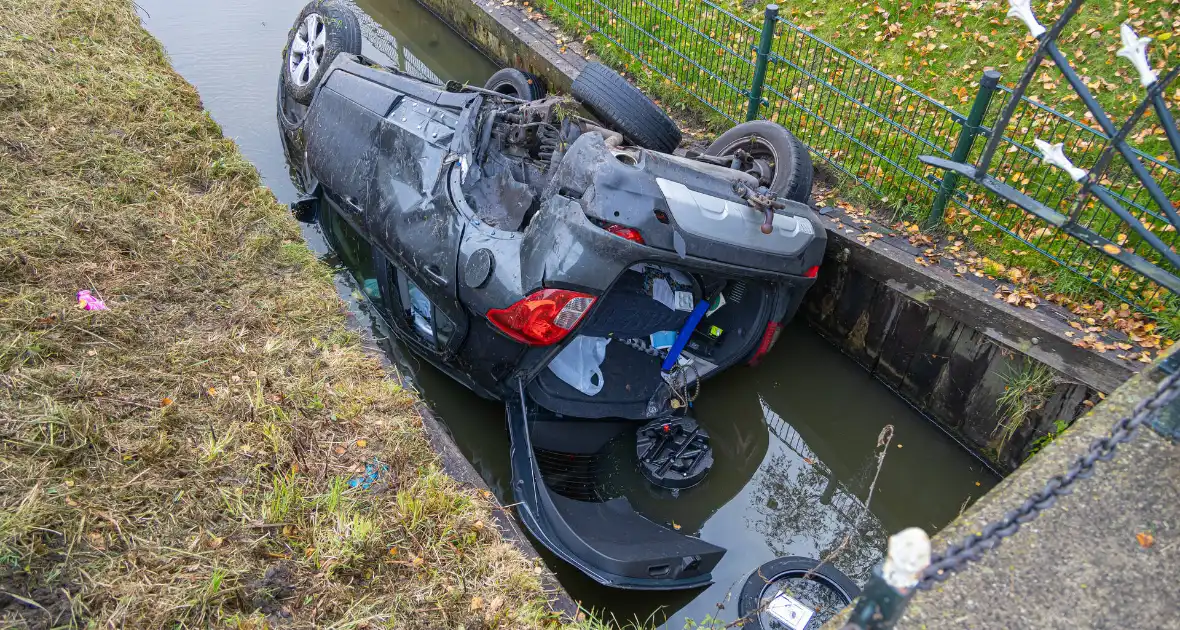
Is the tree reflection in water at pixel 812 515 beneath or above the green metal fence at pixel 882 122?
beneath

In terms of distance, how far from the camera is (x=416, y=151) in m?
4.34

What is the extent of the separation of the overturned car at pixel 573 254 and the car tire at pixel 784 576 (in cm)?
24

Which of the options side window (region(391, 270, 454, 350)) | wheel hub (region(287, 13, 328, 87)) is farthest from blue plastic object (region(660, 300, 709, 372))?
wheel hub (region(287, 13, 328, 87))

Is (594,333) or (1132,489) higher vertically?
(1132,489)

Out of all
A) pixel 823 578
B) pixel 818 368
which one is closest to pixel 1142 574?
pixel 823 578

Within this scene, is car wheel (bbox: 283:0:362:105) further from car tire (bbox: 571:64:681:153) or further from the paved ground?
the paved ground

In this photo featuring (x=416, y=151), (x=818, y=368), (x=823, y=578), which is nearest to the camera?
(x=823, y=578)

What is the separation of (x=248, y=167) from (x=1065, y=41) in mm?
6925

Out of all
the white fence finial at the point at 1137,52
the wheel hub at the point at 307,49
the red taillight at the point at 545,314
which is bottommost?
the red taillight at the point at 545,314

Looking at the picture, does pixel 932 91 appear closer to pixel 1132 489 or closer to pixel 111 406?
pixel 1132 489

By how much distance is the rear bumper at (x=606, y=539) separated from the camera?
11.1 feet

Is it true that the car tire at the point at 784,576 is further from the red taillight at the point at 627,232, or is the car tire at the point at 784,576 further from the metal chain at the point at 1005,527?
the red taillight at the point at 627,232

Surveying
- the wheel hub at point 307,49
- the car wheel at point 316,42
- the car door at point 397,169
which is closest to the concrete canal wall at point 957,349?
the car door at point 397,169

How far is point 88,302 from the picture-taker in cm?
399
